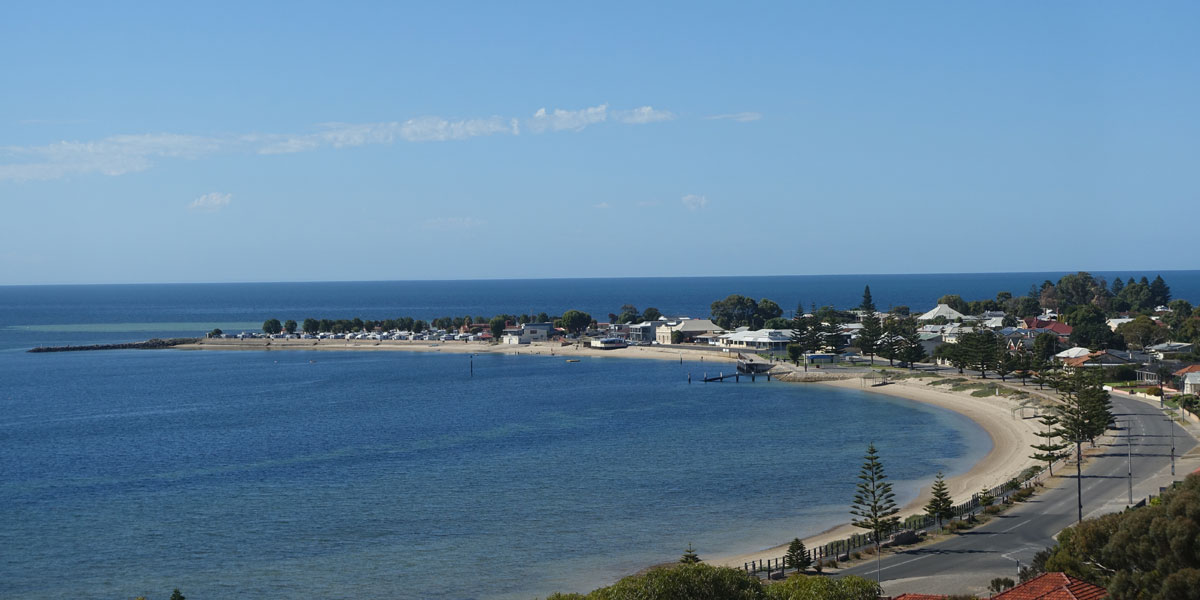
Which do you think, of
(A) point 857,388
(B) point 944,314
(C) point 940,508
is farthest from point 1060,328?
(C) point 940,508

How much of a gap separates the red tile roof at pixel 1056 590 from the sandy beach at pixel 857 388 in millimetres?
9817

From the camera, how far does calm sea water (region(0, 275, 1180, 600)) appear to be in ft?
98.5

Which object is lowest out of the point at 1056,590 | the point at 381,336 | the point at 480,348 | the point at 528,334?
the point at 480,348

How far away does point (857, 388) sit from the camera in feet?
251

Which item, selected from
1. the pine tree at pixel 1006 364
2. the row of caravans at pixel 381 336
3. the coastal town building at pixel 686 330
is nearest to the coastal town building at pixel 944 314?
the coastal town building at pixel 686 330

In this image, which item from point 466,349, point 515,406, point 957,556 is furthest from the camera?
point 466,349

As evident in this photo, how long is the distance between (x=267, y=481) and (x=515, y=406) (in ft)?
87.0

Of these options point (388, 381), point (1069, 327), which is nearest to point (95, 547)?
point (388, 381)

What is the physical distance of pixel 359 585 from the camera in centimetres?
2814

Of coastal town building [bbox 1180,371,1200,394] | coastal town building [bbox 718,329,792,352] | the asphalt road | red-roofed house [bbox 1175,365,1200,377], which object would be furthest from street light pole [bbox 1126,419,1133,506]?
coastal town building [bbox 718,329,792,352]

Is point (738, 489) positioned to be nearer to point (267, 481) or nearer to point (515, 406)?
point (267, 481)

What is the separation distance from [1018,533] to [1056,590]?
10681 mm

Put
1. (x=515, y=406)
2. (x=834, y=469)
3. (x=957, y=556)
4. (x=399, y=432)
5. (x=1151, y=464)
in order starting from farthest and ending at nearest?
(x=515, y=406) < (x=399, y=432) < (x=834, y=469) < (x=1151, y=464) < (x=957, y=556)

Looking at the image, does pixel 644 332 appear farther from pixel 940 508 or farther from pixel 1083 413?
pixel 940 508
